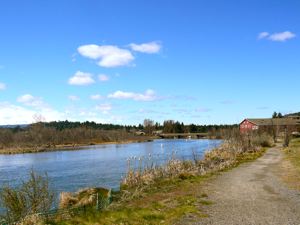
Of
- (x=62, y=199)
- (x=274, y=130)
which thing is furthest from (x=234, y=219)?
(x=274, y=130)

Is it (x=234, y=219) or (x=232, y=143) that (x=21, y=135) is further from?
(x=234, y=219)

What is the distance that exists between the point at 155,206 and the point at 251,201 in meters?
3.71

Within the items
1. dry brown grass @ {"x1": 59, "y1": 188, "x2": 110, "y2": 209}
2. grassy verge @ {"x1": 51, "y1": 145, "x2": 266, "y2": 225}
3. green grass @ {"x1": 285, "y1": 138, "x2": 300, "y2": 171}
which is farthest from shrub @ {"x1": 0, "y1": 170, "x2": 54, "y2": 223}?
green grass @ {"x1": 285, "y1": 138, "x2": 300, "y2": 171}

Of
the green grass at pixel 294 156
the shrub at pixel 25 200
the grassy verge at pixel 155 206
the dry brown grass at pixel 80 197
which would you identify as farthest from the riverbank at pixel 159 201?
the green grass at pixel 294 156

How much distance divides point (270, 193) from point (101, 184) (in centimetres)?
1313

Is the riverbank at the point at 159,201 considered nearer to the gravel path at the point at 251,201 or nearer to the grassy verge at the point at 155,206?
the grassy verge at the point at 155,206

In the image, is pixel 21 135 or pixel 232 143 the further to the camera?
pixel 21 135

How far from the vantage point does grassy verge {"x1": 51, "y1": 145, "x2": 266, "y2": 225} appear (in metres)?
12.4

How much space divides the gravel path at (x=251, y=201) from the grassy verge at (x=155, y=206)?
1.91 ft

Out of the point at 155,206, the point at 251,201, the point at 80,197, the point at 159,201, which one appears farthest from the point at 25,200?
the point at 251,201

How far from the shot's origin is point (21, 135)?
11556 cm

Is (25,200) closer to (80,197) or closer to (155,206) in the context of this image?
(155,206)

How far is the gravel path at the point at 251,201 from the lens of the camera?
12.3m

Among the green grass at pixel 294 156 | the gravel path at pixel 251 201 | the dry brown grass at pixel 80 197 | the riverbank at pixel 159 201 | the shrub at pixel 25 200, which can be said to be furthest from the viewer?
the green grass at pixel 294 156
